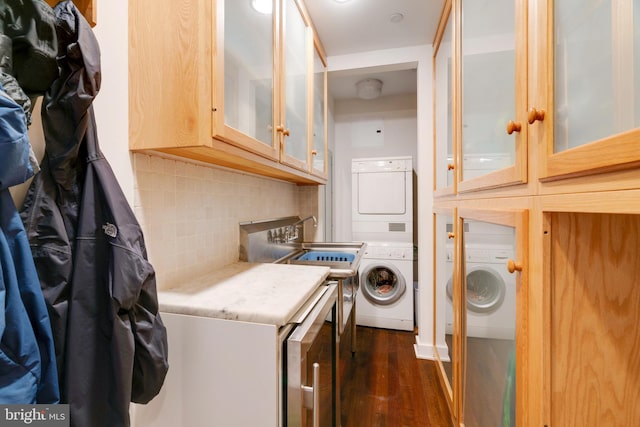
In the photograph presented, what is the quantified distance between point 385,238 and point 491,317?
6.94 feet

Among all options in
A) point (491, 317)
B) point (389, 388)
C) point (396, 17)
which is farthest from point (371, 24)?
point (389, 388)

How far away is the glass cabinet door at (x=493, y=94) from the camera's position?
2.65ft

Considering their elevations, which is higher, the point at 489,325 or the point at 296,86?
the point at 296,86

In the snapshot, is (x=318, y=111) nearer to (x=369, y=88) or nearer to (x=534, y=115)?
→ (x=369, y=88)

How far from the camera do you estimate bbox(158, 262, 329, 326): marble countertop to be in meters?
0.81

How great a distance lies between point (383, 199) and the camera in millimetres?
3207

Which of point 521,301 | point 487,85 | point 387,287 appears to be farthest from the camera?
point 387,287

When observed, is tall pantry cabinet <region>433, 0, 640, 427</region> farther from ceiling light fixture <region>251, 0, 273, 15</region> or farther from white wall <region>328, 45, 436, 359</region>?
white wall <region>328, 45, 436, 359</region>

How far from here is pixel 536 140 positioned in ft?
2.38

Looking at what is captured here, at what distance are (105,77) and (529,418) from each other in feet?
5.25

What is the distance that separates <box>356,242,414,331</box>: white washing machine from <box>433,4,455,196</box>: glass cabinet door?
1.07 metres

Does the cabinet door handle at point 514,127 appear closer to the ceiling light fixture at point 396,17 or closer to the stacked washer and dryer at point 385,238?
the ceiling light fixture at point 396,17

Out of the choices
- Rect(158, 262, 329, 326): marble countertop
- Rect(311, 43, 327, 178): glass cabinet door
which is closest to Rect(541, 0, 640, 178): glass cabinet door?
Rect(158, 262, 329, 326): marble countertop

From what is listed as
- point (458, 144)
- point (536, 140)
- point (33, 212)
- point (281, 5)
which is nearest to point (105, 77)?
point (33, 212)
